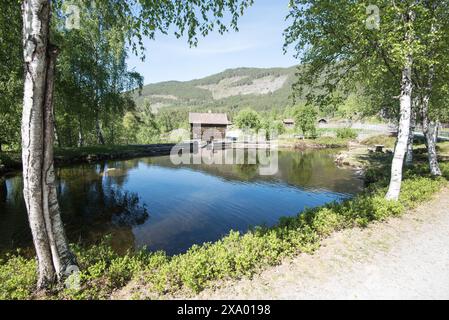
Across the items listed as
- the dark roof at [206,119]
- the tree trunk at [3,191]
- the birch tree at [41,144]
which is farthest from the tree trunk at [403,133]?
the dark roof at [206,119]

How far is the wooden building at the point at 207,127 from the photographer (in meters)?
73.6

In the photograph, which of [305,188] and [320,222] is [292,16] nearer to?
[320,222]

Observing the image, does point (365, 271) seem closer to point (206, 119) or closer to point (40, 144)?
point (40, 144)

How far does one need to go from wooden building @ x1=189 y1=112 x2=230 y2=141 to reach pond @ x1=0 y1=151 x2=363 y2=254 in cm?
4623

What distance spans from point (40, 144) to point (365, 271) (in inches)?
321

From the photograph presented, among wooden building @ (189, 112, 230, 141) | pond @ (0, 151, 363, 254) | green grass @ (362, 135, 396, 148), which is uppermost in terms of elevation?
wooden building @ (189, 112, 230, 141)

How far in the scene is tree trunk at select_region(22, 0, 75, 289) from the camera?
4855 millimetres

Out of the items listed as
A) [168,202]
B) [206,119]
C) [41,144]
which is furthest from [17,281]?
[206,119]

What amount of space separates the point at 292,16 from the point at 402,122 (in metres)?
7.20

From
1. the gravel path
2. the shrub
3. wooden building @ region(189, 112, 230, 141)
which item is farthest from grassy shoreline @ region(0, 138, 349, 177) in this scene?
the gravel path

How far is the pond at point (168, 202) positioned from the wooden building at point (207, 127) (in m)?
46.2

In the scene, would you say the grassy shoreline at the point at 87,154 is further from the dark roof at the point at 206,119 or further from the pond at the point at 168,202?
the dark roof at the point at 206,119

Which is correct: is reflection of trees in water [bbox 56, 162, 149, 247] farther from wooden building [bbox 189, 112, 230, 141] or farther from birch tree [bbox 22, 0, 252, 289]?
wooden building [bbox 189, 112, 230, 141]
